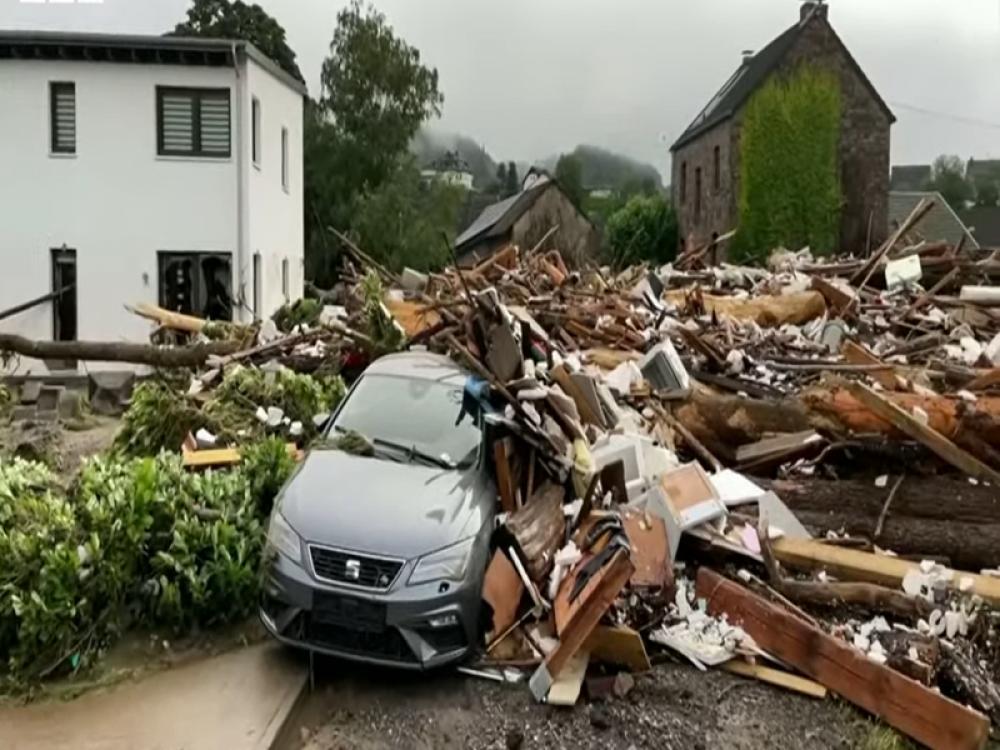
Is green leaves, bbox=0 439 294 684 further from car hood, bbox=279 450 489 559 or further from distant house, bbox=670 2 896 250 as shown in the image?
distant house, bbox=670 2 896 250

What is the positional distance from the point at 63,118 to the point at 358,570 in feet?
61.9

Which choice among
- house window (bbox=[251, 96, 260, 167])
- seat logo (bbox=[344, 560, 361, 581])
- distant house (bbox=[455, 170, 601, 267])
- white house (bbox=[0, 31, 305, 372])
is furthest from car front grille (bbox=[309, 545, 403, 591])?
distant house (bbox=[455, 170, 601, 267])

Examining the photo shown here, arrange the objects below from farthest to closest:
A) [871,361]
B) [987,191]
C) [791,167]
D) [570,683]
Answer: [987,191] < [791,167] < [871,361] < [570,683]

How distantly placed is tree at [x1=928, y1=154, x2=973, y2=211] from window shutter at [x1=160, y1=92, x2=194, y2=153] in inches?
1814

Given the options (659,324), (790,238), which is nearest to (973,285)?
(659,324)

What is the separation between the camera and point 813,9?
32969 mm

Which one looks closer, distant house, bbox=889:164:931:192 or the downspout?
the downspout

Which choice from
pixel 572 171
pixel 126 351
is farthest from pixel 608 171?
pixel 126 351

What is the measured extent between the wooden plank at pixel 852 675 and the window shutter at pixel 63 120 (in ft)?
62.8

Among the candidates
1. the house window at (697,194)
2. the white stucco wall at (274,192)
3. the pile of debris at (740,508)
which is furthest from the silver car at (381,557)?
the house window at (697,194)

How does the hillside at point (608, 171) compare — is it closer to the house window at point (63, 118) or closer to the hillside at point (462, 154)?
the hillside at point (462, 154)

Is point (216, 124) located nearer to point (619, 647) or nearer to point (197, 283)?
point (197, 283)

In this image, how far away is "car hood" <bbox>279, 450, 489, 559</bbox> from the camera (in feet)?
19.6

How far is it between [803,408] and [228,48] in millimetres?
16092
